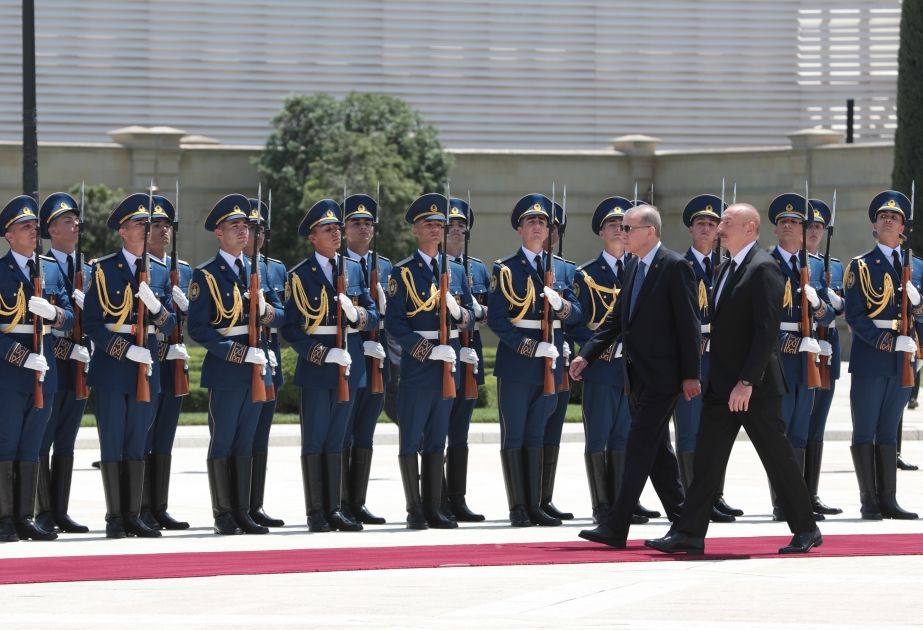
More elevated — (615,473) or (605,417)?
(605,417)

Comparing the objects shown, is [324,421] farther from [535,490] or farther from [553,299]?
[553,299]

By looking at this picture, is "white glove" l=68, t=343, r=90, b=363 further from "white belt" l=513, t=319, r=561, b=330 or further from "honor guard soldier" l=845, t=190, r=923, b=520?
"honor guard soldier" l=845, t=190, r=923, b=520

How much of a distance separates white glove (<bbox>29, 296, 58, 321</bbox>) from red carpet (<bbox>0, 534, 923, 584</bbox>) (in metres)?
1.49

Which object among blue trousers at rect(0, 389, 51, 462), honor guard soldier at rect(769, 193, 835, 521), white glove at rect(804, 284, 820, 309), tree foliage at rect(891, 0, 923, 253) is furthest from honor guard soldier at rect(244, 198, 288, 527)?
tree foliage at rect(891, 0, 923, 253)

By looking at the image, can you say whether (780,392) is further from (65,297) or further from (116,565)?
(65,297)

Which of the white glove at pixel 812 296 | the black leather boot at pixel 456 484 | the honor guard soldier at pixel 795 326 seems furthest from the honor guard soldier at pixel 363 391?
the white glove at pixel 812 296

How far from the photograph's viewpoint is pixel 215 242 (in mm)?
34062

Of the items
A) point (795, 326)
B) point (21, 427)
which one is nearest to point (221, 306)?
point (21, 427)

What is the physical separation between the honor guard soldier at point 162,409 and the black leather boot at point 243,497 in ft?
1.45

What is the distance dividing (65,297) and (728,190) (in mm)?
24398

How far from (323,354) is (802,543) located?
3.00 meters

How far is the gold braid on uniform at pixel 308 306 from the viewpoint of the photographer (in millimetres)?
10984

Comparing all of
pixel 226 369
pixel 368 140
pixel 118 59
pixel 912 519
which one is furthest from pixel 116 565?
pixel 118 59

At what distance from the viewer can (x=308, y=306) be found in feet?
36.0
